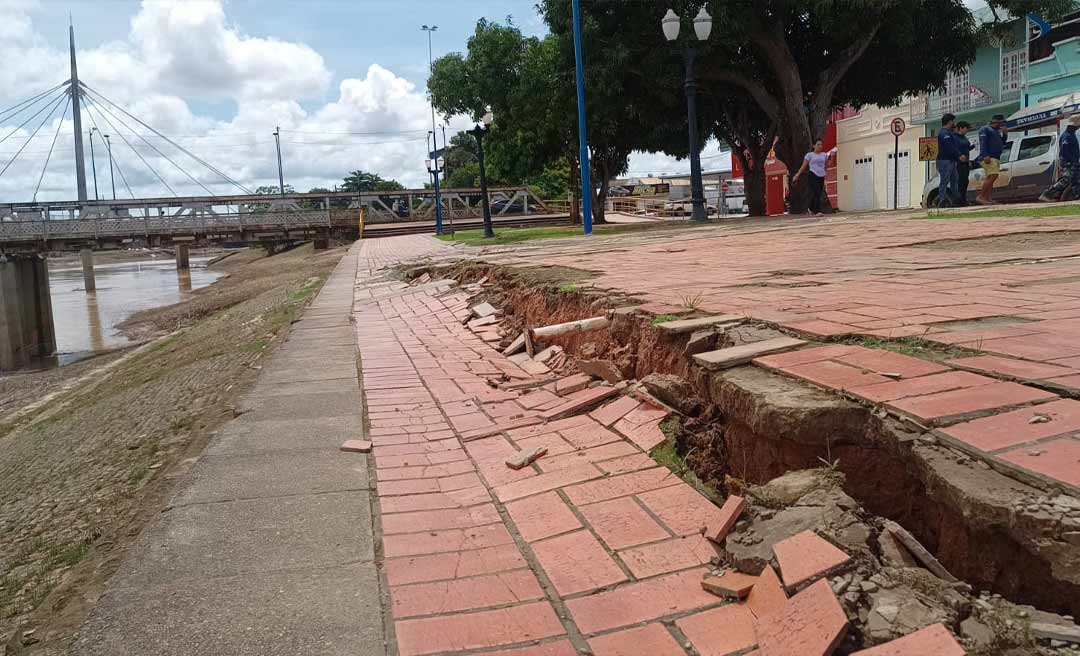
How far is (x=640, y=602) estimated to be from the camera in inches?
75.4

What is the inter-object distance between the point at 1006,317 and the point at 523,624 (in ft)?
7.70

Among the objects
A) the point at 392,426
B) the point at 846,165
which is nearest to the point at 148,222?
the point at 846,165

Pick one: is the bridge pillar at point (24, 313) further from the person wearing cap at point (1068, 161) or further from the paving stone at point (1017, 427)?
the paving stone at point (1017, 427)

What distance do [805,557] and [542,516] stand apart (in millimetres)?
903

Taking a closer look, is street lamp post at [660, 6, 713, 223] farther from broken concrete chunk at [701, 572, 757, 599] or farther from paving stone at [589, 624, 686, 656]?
paving stone at [589, 624, 686, 656]

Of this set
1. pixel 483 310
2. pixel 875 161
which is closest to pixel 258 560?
pixel 483 310

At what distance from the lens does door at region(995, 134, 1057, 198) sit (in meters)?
15.6

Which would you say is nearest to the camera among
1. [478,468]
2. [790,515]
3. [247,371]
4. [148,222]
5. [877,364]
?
[790,515]

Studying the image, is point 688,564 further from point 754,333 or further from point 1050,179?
point 1050,179

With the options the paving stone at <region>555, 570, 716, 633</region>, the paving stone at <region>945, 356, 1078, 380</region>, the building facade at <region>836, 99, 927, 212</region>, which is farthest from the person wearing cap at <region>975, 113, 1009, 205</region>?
the paving stone at <region>555, 570, 716, 633</region>

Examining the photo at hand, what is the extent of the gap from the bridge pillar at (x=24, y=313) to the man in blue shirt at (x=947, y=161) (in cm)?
2269

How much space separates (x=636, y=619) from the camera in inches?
72.6

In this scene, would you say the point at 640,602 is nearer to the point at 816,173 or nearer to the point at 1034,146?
the point at 816,173

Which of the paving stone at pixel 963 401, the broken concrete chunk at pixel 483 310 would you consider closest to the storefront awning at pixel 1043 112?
the broken concrete chunk at pixel 483 310
